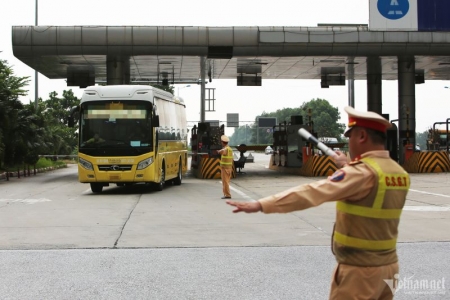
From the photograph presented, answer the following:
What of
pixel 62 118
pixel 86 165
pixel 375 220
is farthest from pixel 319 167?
pixel 62 118

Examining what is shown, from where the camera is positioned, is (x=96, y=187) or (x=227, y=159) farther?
(x=96, y=187)

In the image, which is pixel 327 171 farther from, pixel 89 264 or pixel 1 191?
pixel 89 264

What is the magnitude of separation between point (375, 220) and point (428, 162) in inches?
1164

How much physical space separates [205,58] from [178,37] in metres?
3.08

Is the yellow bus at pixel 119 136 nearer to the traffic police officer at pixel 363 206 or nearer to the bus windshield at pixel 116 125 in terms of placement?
the bus windshield at pixel 116 125

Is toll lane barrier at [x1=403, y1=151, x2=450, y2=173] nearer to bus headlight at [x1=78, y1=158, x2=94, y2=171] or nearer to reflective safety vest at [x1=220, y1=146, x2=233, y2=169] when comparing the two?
reflective safety vest at [x1=220, y1=146, x2=233, y2=169]

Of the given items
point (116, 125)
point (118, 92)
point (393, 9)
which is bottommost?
point (116, 125)

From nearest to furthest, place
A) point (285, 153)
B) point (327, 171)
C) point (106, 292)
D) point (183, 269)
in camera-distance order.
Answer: point (106, 292)
point (183, 269)
point (327, 171)
point (285, 153)

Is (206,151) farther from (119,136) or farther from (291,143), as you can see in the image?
(119,136)

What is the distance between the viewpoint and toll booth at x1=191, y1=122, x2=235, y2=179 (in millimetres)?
30062

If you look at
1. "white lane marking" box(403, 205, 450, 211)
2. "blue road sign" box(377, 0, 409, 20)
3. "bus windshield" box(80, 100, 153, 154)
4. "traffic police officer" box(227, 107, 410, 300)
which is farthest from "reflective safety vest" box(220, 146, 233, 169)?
"traffic police officer" box(227, 107, 410, 300)

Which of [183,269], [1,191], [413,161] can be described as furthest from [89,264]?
[413,161]

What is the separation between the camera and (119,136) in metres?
20.1

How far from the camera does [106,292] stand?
6.74 meters
